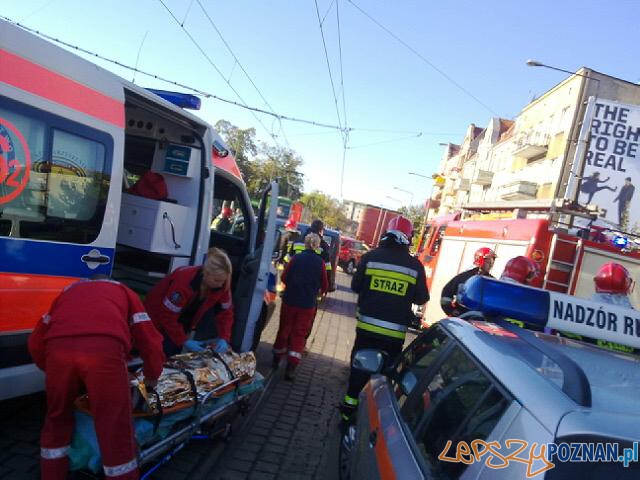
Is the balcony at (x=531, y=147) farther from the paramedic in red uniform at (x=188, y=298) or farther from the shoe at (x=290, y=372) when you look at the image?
the paramedic in red uniform at (x=188, y=298)

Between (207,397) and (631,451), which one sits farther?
(207,397)

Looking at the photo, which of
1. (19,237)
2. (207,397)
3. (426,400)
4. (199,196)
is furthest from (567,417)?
(199,196)

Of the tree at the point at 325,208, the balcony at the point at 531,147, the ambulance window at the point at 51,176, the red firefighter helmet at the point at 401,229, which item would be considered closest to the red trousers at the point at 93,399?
the ambulance window at the point at 51,176

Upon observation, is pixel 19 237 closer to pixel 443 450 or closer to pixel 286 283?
pixel 443 450

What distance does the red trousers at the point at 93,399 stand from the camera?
251 centimetres

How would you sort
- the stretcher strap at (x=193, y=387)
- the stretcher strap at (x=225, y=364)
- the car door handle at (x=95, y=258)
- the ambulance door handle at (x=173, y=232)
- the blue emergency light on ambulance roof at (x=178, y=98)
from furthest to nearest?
the blue emergency light on ambulance roof at (x=178, y=98), the ambulance door handle at (x=173, y=232), the stretcher strap at (x=225, y=364), the car door handle at (x=95, y=258), the stretcher strap at (x=193, y=387)

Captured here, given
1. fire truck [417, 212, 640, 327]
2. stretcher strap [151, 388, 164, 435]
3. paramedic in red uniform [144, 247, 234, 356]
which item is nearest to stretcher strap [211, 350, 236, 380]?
Answer: paramedic in red uniform [144, 247, 234, 356]

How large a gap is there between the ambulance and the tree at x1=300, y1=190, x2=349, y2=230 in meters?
70.9

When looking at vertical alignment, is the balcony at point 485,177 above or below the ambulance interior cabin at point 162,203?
above

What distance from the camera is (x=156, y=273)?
500cm

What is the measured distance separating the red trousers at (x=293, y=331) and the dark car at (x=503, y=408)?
3184 mm

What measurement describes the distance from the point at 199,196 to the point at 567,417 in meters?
4.09

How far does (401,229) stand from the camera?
488cm

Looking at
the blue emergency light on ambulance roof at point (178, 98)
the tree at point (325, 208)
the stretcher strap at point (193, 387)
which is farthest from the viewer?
the tree at point (325, 208)
